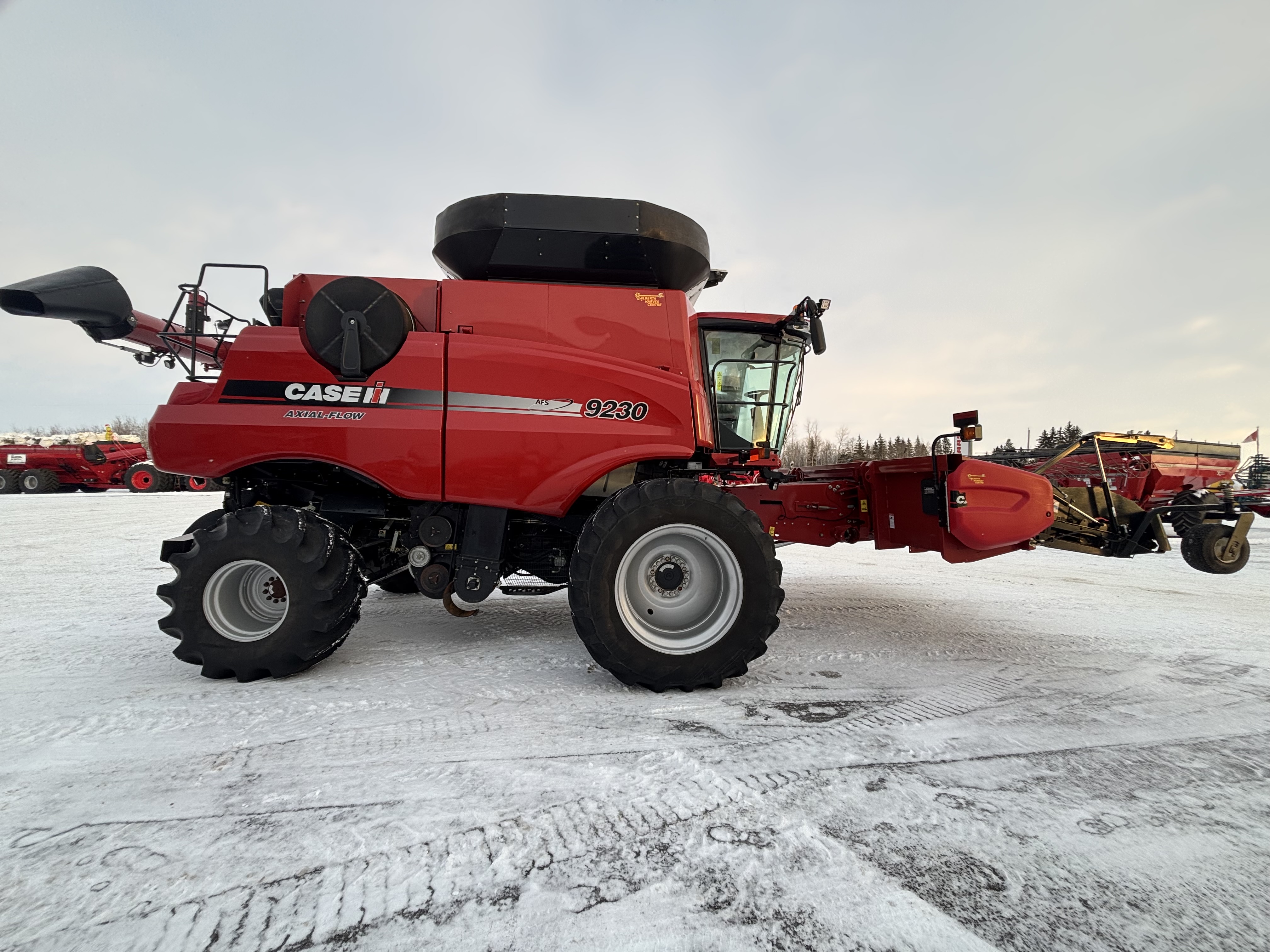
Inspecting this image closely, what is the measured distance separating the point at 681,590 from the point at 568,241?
209 centimetres

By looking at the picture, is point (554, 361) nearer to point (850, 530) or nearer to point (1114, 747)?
point (850, 530)

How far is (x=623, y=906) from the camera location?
4.73 ft

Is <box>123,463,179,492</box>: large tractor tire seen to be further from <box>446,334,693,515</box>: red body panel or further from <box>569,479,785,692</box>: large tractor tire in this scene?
<box>569,479,785,692</box>: large tractor tire

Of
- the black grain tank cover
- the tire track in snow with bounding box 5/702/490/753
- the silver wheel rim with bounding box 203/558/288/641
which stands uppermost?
the black grain tank cover

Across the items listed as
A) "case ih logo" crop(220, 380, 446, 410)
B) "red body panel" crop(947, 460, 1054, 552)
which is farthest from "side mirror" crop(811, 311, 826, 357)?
"case ih logo" crop(220, 380, 446, 410)

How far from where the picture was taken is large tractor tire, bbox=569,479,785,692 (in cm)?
292

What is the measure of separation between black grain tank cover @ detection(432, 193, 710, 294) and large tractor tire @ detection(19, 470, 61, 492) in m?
27.2

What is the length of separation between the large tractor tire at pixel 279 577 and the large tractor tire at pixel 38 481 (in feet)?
87.4

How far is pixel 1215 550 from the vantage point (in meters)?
4.57

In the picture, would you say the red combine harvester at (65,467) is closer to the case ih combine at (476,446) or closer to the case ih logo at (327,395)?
the case ih combine at (476,446)

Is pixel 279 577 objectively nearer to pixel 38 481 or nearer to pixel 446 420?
pixel 446 420

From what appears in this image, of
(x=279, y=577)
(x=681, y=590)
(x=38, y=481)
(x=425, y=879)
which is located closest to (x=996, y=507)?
(x=681, y=590)

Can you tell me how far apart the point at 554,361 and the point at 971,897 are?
2.74 meters

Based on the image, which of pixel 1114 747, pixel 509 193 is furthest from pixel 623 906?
pixel 509 193
